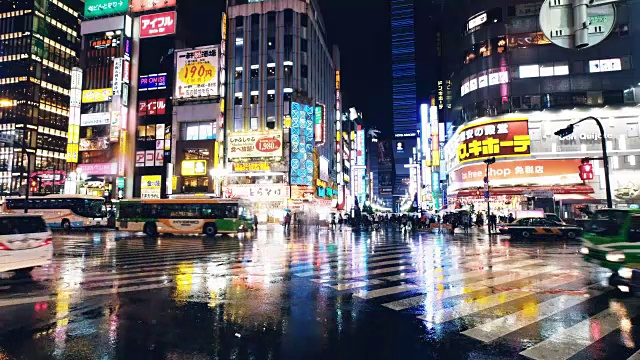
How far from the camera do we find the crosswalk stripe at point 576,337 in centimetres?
478

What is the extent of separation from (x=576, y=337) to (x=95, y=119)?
63596 millimetres

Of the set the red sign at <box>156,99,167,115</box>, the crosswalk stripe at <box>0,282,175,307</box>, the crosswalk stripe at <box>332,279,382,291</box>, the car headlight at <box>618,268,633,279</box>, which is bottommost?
the crosswalk stripe at <box>332,279,382,291</box>

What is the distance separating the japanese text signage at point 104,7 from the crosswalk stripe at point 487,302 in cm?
6874

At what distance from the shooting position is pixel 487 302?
7.58m

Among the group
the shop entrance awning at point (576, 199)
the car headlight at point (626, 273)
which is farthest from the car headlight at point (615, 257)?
the shop entrance awning at point (576, 199)

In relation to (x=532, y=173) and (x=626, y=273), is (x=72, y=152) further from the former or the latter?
(x=626, y=273)

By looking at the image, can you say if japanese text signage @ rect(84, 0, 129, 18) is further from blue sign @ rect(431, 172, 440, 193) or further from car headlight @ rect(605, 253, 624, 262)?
car headlight @ rect(605, 253, 624, 262)

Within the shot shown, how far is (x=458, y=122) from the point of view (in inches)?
1884

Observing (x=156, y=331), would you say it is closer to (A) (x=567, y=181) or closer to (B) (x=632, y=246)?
(B) (x=632, y=246)

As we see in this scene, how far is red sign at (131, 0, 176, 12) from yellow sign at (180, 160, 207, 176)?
87.7ft

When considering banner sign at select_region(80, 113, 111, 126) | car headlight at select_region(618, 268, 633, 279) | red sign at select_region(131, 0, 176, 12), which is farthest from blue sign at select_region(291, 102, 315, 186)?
car headlight at select_region(618, 268, 633, 279)

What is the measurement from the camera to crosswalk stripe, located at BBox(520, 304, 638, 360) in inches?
188

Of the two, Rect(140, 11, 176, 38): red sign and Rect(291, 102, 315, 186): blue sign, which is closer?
Rect(291, 102, 315, 186): blue sign

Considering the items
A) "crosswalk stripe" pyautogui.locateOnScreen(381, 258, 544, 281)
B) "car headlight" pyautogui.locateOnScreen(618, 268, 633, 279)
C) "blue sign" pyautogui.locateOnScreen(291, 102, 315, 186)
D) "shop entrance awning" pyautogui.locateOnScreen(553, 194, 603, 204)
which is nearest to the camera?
"car headlight" pyautogui.locateOnScreen(618, 268, 633, 279)
